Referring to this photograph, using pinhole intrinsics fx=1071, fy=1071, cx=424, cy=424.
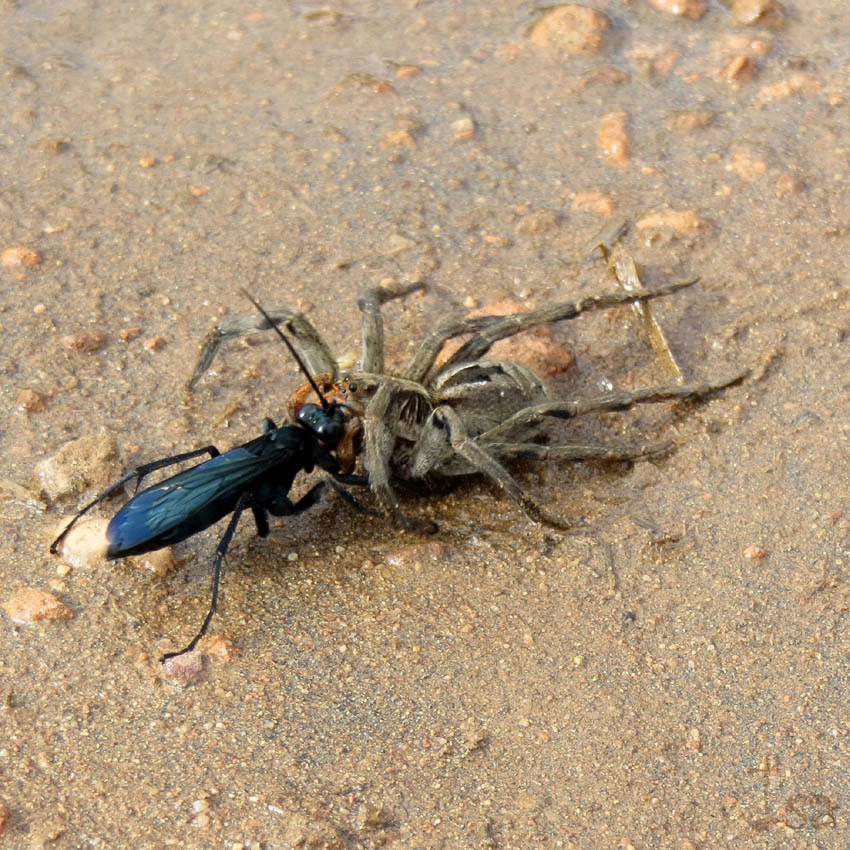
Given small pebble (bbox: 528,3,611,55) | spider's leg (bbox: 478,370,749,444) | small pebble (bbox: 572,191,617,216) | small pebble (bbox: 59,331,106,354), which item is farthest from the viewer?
small pebble (bbox: 528,3,611,55)

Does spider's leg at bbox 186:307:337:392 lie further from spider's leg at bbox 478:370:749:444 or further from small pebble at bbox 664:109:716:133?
small pebble at bbox 664:109:716:133

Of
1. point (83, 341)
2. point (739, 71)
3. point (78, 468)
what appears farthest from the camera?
point (739, 71)

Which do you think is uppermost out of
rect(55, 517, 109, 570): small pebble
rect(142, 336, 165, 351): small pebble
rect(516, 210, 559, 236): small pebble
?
rect(55, 517, 109, 570): small pebble

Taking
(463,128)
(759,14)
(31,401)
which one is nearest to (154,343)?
(31,401)

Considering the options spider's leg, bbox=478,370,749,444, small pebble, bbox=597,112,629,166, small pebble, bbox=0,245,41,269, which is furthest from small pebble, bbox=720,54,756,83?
small pebble, bbox=0,245,41,269

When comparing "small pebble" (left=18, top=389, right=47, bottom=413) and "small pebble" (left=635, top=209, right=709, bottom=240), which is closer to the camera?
"small pebble" (left=18, top=389, right=47, bottom=413)

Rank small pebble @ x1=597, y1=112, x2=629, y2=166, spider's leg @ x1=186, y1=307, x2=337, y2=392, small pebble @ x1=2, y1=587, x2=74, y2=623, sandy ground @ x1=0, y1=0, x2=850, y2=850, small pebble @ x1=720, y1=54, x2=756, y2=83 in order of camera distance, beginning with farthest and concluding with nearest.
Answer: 1. small pebble @ x1=720, y1=54, x2=756, y2=83
2. small pebble @ x1=597, y1=112, x2=629, y2=166
3. spider's leg @ x1=186, y1=307, x2=337, y2=392
4. small pebble @ x1=2, y1=587, x2=74, y2=623
5. sandy ground @ x1=0, y1=0, x2=850, y2=850

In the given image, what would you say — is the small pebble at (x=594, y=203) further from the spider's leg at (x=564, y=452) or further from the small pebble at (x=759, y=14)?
the small pebble at (x=759, y=14)

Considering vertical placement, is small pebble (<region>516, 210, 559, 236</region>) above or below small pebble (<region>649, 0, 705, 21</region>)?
above

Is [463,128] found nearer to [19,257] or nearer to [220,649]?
[19,257]
